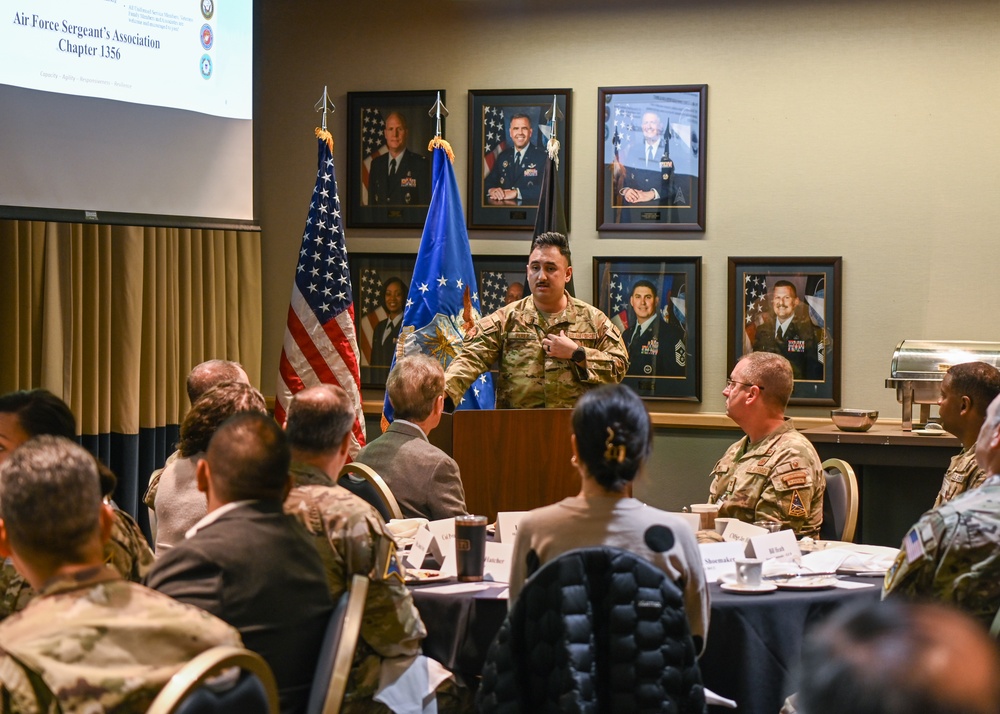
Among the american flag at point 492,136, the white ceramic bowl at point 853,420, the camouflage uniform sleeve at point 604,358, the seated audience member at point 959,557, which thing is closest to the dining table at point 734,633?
the seated audience member at point 959,557

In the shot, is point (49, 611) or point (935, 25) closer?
point (49, 611)

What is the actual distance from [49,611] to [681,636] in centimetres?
110

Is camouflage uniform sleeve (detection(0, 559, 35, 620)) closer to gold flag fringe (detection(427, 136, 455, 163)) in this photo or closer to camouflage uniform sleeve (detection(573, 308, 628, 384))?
camouflage uniform sleeve (detection(573, 308, 628, 384))

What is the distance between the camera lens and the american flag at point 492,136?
21.1 ft

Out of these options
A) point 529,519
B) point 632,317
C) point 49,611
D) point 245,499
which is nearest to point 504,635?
point 529,519

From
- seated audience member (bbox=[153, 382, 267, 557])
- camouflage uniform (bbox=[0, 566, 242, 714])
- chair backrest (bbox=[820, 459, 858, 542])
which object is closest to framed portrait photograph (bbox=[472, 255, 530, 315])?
chair backrest (bbox=[820, 459, 858, 542])

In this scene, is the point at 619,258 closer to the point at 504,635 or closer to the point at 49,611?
the point at 504,635

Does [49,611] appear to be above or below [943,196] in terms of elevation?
below

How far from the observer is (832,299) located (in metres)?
6.07

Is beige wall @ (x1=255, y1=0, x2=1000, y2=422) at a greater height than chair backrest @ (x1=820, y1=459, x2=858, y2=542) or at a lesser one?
greater

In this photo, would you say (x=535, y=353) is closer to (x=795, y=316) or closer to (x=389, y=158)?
(x=795, y=316)

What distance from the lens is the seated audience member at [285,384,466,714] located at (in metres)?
2.32

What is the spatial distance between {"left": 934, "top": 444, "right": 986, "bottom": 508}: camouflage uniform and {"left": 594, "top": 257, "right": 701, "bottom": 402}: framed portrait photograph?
243 centimetres

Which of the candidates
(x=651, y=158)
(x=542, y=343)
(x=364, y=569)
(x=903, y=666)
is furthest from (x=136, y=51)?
(x=903, y=666)
